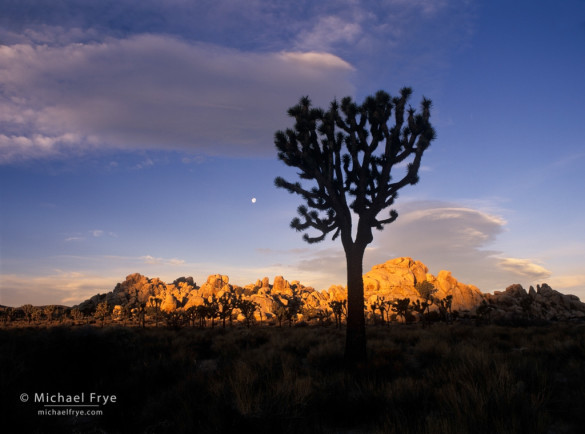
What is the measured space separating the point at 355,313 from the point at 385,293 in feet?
256

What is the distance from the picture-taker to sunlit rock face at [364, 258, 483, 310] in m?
79.6

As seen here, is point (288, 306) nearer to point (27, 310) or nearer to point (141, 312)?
point (141, 312)

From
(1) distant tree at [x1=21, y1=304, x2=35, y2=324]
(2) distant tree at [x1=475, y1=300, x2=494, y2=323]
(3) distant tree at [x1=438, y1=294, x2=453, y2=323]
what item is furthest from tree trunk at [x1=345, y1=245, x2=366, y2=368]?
(1) distant tree at [x1=21, y1=304, x2=35, y2=324]

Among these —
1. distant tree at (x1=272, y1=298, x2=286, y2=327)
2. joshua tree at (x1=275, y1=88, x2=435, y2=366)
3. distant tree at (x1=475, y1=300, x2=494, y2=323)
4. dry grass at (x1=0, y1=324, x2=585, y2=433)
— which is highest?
joshua tree at (x1=275, y1=88, x2=435, y2=366)

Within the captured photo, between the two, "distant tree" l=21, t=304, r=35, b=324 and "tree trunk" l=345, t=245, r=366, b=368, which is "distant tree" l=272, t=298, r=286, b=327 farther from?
"distant tree" l=21, t=304, r=35, b=324

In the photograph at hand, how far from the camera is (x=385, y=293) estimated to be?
3324 inches

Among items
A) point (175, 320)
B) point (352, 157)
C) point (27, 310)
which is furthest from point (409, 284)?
point (27, 310)

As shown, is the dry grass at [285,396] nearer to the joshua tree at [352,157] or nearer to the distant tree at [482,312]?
the joshua tree at [352,157]

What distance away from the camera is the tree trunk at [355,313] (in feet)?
36.3

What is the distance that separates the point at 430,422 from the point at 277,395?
2410 mm

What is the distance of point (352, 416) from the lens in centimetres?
566

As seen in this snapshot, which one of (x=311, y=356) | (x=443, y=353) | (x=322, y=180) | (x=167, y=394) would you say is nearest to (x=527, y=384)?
(x=443, y=353)

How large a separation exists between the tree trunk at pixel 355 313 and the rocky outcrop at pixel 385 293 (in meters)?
48.7

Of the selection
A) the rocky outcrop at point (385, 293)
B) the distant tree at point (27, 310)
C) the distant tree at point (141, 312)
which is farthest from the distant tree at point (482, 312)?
the distant tree at point (27, 310)
